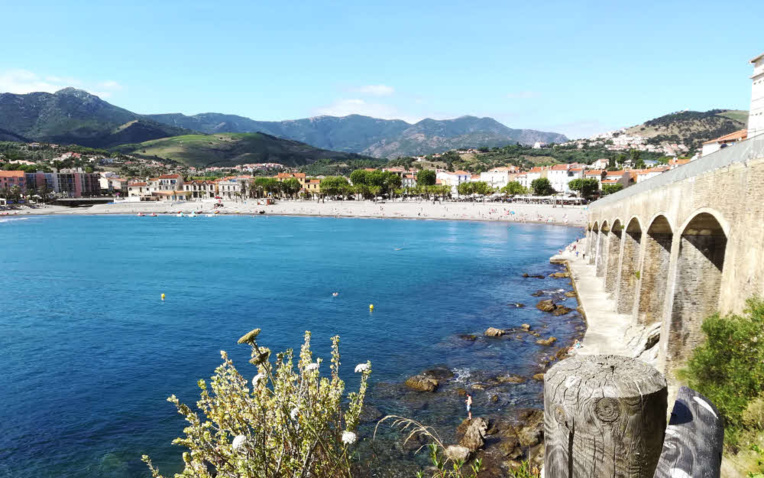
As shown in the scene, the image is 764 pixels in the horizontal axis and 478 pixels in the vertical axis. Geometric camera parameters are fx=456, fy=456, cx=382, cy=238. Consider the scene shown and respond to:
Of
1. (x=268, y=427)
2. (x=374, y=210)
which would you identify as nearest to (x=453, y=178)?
(x=374, y=210)

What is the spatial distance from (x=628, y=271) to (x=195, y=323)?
26.2 m

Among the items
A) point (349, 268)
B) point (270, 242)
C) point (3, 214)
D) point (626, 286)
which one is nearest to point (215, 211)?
point (3, 214)

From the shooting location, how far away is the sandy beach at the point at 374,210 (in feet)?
316

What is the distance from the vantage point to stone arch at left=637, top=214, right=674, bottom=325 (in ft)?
67.4

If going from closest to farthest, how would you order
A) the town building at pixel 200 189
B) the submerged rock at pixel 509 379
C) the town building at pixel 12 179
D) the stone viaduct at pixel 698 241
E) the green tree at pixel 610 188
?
1. the stone viaduct at pixel 698 241
2. the submerged rock at pixel 509 379
3. the green tree at pixel 610 188
4. the town building at pixel 12 179
5. the town building at pixel 200 189

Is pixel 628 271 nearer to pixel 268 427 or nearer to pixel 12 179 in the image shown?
pixel 268 427

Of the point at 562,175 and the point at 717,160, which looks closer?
the point at 717,160

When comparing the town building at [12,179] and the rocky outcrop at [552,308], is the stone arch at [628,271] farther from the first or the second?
the town building at [12,179]

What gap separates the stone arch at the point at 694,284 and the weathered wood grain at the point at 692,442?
54.3ft

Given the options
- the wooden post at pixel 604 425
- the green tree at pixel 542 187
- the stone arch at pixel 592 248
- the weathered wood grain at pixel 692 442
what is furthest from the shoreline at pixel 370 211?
the weathered wood grain at pixel 692 442

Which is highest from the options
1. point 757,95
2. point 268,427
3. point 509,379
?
point 757,95

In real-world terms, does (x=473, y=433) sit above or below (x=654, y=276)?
below

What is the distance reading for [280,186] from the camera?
14538 centimetres

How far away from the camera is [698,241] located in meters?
15.6
